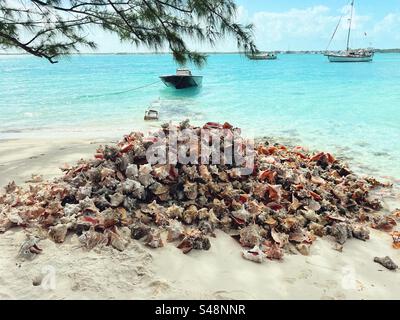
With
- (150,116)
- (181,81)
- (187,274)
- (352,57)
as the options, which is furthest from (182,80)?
(352,57)

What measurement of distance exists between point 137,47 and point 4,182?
2.94 m

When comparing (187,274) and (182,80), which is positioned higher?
(187,274)

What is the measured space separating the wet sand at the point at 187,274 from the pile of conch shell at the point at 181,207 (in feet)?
0.37

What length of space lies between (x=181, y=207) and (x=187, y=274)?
918 millimetres

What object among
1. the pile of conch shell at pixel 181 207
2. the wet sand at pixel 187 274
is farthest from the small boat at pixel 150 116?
the wet sand at pixel 187 274

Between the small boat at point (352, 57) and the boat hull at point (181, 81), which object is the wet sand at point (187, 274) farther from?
the small boat at point (352, 57)

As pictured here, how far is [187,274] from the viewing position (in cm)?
293

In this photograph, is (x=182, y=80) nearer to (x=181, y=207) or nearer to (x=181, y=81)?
(x=181, y=81)

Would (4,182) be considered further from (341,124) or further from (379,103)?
(379,103)

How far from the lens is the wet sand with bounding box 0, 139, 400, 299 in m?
2.64

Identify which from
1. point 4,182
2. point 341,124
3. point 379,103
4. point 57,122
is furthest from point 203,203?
point 379,103

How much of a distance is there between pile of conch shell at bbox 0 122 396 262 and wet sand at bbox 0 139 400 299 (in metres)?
0.11
